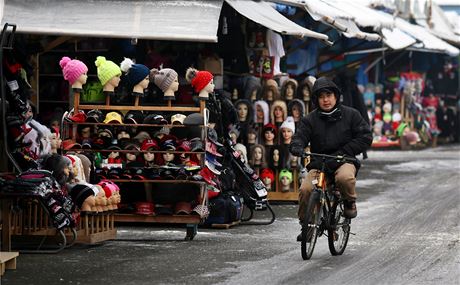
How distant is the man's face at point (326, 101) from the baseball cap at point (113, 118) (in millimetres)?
2790

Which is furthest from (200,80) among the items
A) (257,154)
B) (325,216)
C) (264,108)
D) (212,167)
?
(264,108)

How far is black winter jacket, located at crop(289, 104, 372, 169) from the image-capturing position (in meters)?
13.6

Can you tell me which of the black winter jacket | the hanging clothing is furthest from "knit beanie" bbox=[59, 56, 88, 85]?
the hanging clothing

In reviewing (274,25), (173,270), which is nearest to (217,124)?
(274,25)

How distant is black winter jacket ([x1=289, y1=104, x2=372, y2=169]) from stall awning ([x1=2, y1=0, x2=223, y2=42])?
2.36m

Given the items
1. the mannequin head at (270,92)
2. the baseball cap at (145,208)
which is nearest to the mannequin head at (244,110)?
the mannequin head at (270,92)

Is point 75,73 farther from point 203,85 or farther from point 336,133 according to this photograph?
point 336,133

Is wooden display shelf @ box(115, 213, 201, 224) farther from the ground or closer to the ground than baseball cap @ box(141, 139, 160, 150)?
closer to the ground

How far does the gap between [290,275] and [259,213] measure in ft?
21.8

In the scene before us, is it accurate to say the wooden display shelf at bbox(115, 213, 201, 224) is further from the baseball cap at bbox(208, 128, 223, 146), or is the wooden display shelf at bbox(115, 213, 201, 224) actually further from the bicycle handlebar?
the bicycle handlebar

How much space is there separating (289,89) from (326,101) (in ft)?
21.3

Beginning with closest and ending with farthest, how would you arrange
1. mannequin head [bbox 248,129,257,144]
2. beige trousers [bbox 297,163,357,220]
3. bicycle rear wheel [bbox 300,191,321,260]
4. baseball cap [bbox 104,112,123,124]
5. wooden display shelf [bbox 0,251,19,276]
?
wooden display shelf [bbox 0,251,19,276], bicycle rear wheel [bbox 300,191,321,260], beige trousers [bbox 297,163,357,220], baseball cap [bbox 104,112,123,124], mannequin head [bbox 248,129,257,144]

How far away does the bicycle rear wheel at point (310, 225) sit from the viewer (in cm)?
1270

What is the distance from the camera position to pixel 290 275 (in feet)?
38.5
